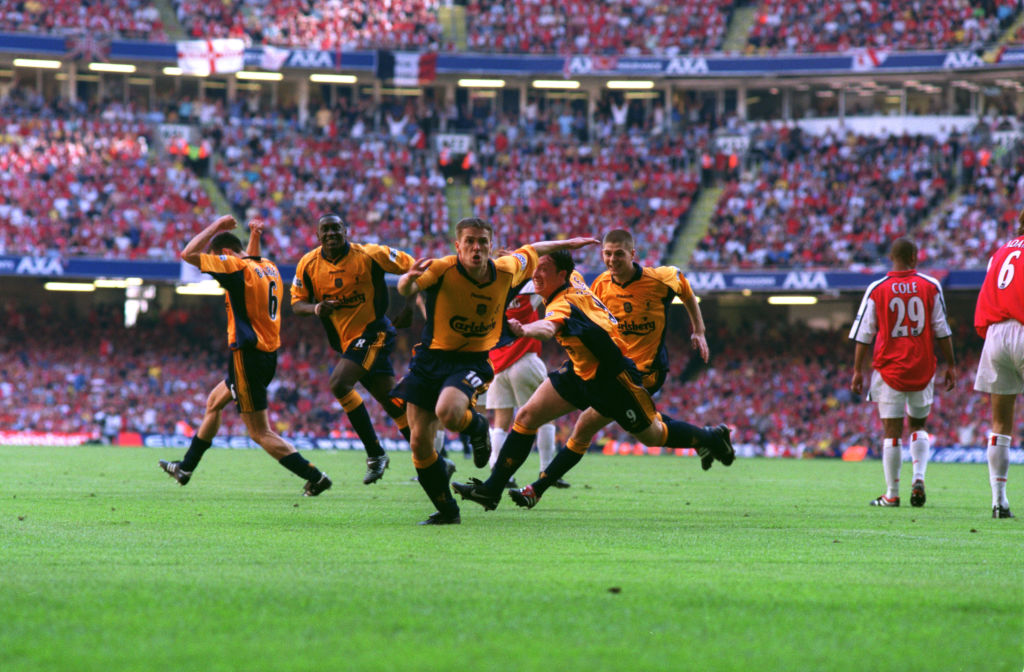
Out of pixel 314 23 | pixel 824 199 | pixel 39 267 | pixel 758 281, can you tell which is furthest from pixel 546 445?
pixel 314 23

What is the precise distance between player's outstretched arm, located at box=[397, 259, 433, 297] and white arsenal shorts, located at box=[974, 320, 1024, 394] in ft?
15.0

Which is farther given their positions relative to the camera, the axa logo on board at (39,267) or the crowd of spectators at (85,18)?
the crowd of spectators at (85,18)

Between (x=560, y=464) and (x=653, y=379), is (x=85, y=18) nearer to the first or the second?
(x=653, y=379)

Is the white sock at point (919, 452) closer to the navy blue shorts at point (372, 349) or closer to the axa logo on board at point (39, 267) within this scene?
the navy blue shorts at point (372, 349)

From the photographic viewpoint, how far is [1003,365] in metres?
9.98

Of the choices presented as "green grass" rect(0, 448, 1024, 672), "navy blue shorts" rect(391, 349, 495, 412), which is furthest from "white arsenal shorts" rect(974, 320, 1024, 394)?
"navy blue shorts" rect(391, 349, 495, 412)

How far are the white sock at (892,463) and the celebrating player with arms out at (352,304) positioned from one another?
4.66 m

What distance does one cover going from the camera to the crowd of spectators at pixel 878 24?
138 feet

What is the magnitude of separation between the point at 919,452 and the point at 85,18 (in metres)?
37.8

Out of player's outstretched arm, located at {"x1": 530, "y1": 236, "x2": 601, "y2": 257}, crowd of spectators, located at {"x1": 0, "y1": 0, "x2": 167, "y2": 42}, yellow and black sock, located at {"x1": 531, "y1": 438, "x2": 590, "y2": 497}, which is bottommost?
yellow and black sock, located at {"x1": 531, "y1": 438, "x2": 590, "y2": 497}

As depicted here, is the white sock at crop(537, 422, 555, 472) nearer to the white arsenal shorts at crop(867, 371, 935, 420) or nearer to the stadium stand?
the white arsenal shorts at crop(867, 371, 935, 420)

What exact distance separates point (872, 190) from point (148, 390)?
23.2 metres

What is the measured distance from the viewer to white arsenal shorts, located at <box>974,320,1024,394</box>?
32.5 ft

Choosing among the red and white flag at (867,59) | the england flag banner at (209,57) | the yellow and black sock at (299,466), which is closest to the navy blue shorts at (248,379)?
the yellow and black sock at (299,466)
